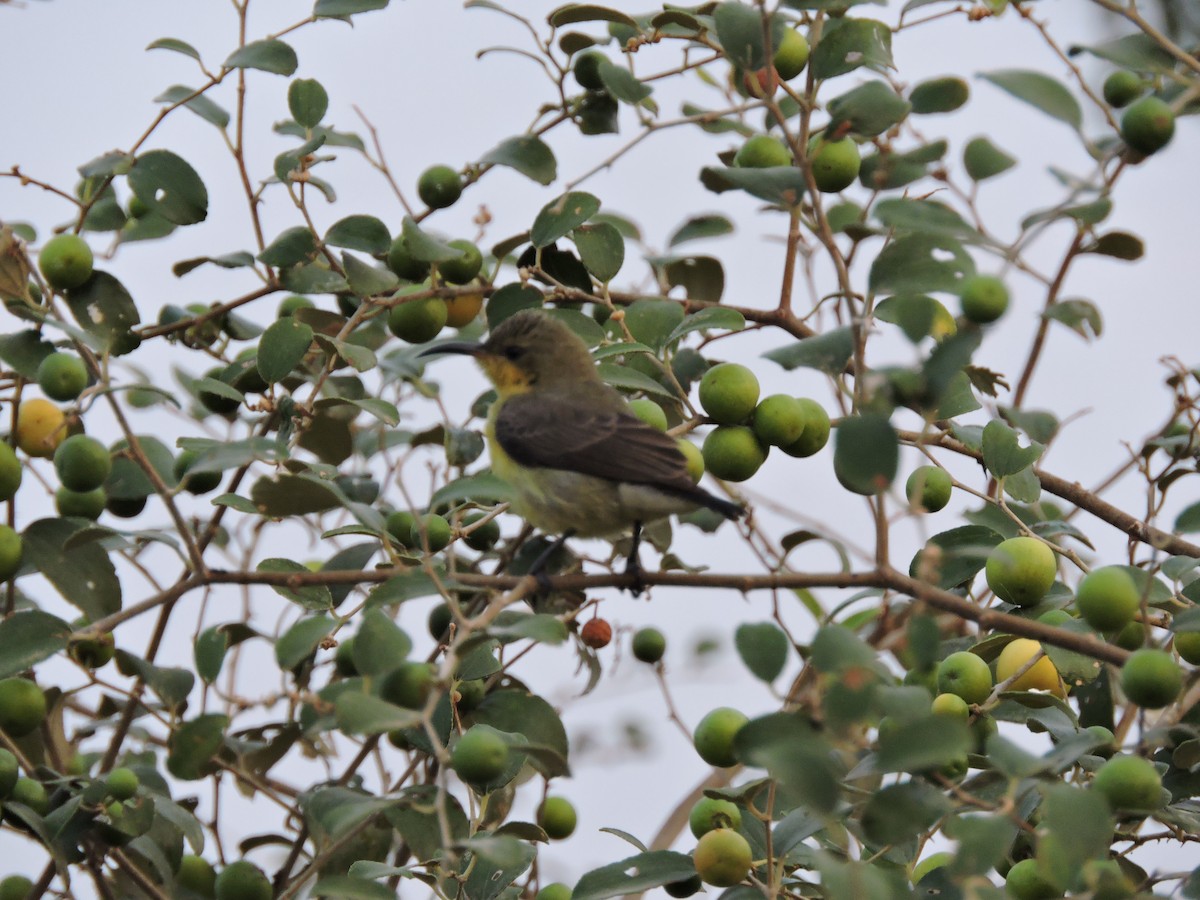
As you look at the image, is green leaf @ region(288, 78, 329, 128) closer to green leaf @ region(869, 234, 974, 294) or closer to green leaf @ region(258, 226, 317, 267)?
green leaf @ region(258, 226, 317, 267)

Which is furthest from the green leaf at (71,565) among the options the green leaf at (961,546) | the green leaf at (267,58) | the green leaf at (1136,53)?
the green leaf at (1136,53)

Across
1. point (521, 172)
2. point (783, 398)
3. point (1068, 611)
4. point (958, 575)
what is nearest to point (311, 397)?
point (521, 172)

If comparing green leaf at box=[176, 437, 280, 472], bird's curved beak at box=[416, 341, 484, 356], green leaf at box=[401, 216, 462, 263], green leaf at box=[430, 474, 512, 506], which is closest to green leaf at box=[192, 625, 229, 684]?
green leaf at box=[176, 437, 280, 472]

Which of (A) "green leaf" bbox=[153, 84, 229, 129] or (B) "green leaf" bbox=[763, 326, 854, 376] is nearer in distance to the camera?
(B) "green leaf" bbox=[763, 326, 854, 376]

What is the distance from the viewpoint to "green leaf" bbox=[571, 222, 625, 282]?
3316mm

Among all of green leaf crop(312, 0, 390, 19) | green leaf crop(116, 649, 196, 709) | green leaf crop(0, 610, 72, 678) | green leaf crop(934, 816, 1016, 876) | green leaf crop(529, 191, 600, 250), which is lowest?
green leaf crop(934, 816, 1016, 876)

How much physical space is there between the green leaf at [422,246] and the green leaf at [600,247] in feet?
1.27

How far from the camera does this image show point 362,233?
334 cm

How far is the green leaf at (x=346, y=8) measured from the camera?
10.4 feet

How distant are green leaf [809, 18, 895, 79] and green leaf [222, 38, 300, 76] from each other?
1257mm

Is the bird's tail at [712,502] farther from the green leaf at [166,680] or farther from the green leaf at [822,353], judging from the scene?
the green leaf at [166,680]

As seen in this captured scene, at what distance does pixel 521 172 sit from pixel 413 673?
5.62ft

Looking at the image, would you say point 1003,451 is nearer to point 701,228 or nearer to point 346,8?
point 701,228

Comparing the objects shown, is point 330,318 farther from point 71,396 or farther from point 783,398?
point 783,398
